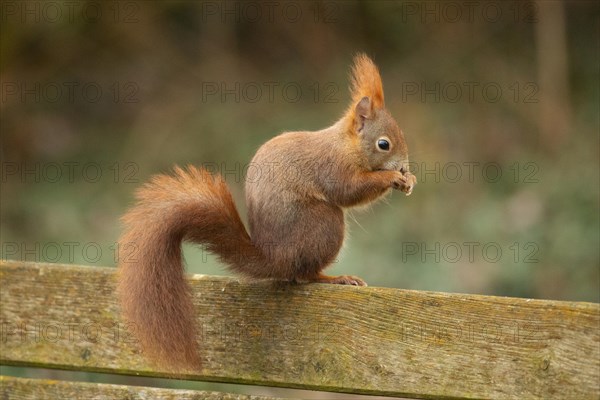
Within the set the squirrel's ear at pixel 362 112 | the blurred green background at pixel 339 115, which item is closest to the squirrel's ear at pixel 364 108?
the squirrel's ear at pixel 362 112

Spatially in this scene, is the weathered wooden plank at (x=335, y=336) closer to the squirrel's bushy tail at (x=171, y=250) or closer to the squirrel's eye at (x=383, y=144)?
the squirrel's bushy tail at (x=171, y=250)

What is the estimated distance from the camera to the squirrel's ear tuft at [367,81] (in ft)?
7.79

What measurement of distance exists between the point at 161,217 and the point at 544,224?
3.49 meters

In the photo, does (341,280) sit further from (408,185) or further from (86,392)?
(86,392)

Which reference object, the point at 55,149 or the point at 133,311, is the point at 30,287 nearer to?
the point at 133,311

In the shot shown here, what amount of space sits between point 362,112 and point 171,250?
2.64 ft

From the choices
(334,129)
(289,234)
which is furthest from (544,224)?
(289,234)

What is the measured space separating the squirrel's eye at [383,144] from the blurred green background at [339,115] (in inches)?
92.0

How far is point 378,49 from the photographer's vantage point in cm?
642

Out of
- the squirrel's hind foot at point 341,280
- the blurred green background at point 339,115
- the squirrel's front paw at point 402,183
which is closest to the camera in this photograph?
the squirrel's hind foot at point 341,280

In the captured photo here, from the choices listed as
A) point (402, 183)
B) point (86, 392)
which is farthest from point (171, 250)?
point (402, 183)

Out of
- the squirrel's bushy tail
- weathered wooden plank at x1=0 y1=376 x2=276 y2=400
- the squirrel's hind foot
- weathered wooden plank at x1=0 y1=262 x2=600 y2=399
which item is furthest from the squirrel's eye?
weathered wooden plank at x1=0 y1=376 x2=276 y2=400

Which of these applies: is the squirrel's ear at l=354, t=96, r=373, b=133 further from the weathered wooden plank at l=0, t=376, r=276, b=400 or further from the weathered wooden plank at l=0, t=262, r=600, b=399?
the weathered wooden plank at l=0, t=376, r=276, b=400

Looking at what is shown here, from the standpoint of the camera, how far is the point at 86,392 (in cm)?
180
